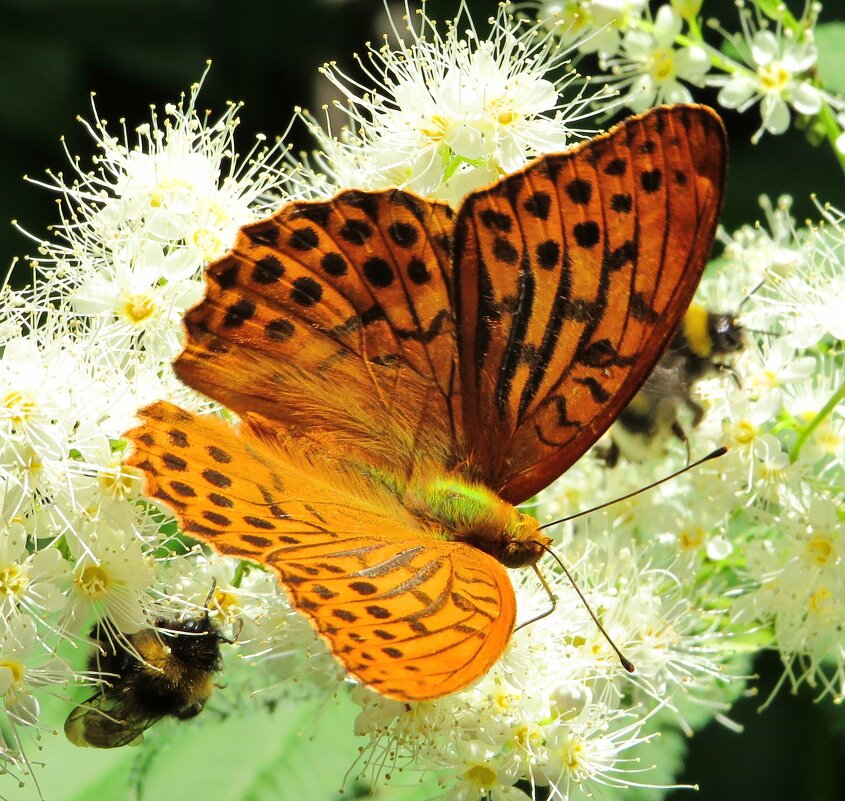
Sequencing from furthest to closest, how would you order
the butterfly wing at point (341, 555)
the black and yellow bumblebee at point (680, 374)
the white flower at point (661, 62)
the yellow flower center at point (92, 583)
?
the white flower at point (661, 62), the black and yellow bumblebee at point (680, 374), the yellow flower center at point (92, 583), the butterfly wing at point (341, 555)

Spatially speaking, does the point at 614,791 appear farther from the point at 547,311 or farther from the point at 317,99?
the point at 317,99

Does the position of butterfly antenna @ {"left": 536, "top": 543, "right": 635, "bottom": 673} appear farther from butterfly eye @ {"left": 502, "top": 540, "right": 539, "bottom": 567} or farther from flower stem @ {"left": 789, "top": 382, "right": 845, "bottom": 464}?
flower stem @ {"left": 789, "top": 382, "right": 845, "bottom": 464}

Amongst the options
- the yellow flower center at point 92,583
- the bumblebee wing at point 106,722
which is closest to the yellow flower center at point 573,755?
the bumblebee wing at point 106,722

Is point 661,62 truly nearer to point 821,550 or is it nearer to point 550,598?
point 821,550

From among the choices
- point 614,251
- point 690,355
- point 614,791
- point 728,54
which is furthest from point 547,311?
point 728,54

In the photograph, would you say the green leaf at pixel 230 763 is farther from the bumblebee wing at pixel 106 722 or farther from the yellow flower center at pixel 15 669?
the yellow flower center at pixel 15 669

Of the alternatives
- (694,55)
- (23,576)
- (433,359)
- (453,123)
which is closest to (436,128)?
(453,123)
